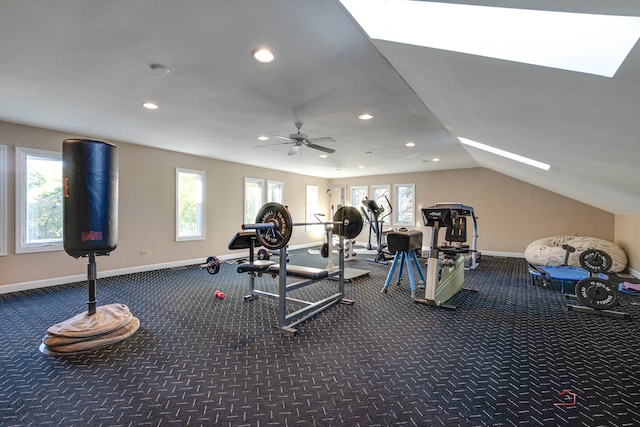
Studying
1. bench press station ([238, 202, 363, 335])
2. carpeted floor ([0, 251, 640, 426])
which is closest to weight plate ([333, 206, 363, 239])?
bench press station ([238, 202, 363, 335])

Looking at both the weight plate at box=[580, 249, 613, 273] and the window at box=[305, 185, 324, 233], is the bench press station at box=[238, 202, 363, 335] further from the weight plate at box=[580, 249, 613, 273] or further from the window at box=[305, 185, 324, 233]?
the window at box=[305, 185, 324, 233]

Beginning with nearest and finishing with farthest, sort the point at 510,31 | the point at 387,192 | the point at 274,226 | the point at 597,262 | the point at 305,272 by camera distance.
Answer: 1. the point at 510,31
2. the point at 274,226
3. the point at 305,272
4. the point at 597,262
5. the point at 387,192

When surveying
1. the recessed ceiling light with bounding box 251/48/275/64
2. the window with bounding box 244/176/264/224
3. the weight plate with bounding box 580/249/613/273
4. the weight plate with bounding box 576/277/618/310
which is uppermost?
the recessed ceiling light with bounding box 251/48/275/64

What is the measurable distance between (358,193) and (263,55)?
8.81 metres

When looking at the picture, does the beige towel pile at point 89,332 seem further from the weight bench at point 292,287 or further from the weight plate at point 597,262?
the weight plate at point 597,262

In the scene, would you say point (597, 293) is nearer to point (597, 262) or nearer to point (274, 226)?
point (597, 262)

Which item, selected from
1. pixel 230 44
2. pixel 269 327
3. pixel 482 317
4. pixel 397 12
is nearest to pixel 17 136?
pixel 230 44

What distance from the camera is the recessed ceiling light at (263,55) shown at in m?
2.42

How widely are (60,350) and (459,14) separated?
165 inches

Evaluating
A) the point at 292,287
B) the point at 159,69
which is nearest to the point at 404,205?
the point at 292,287

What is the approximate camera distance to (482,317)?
364 centimetres

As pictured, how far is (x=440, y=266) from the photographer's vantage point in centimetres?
414

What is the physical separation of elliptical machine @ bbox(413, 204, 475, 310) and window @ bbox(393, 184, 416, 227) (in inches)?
202

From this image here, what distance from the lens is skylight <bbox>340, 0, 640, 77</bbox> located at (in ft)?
4.04
